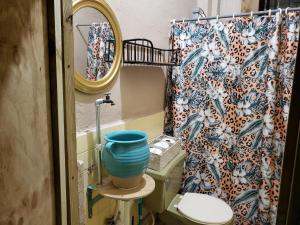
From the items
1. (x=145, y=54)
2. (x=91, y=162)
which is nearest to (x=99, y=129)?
(x=91, y=162)

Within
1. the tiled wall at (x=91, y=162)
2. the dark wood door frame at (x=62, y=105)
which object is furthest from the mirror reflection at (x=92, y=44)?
the dark wood door frame at (x=62, y=105)

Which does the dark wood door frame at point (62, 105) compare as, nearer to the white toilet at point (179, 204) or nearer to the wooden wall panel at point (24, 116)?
the wooden wall panel at point (24, 116)

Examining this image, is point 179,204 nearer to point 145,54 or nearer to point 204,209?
point 204,209

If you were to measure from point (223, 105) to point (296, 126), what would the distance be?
1.48 meters

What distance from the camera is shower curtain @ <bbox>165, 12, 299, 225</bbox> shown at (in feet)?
5.75

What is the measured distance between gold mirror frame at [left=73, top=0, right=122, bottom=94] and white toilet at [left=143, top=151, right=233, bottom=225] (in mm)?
698

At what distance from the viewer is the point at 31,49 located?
624 millimetres

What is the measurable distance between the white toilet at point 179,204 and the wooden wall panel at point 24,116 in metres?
1.08

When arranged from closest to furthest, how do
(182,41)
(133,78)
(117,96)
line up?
1. (117,96)
2. (133,78)
3. (182,41)

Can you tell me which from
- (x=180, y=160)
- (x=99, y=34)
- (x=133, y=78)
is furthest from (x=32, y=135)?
(x=180, y=160)

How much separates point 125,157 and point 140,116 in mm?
658

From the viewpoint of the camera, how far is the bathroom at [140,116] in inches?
23.5

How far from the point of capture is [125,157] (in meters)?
1.26

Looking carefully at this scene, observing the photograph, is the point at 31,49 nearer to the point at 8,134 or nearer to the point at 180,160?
the point at 8,134
